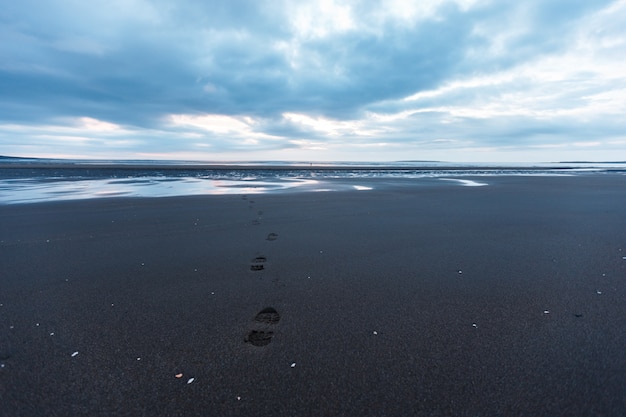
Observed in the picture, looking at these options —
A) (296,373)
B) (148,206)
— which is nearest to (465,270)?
(296,373)

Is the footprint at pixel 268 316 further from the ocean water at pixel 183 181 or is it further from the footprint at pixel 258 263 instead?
the ocean water at pixel 183 181

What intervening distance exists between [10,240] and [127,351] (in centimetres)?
605

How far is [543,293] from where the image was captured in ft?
14.1

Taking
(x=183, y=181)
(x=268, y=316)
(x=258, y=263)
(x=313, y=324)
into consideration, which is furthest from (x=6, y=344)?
(x=183, y=181)

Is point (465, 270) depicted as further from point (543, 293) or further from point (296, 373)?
point (296, 373)

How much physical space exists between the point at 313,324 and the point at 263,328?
0.51 meters

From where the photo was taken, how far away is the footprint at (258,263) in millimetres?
5328

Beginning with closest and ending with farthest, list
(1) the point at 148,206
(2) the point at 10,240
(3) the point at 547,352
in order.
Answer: (3) the point at 547,352
(2) the point at 10,240
(1) the point at 148,206

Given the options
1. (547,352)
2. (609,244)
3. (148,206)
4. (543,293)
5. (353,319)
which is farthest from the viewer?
(148,206)

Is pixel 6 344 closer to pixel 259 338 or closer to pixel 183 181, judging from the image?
pixel 259 338

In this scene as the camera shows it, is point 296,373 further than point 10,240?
No

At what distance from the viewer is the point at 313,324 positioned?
11.6 feet

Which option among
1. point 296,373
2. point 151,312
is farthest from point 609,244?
point 151,312

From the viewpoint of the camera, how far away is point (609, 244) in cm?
659
